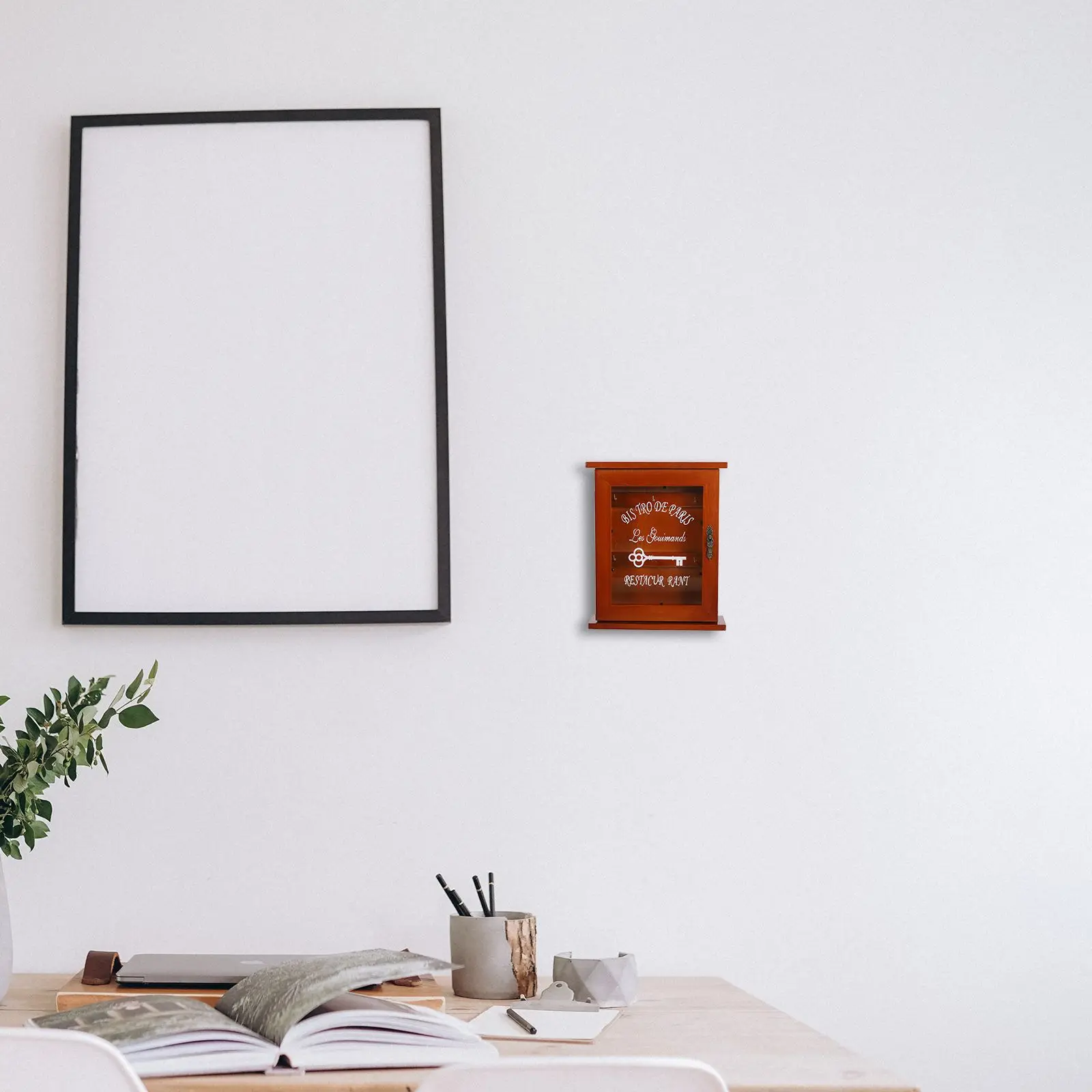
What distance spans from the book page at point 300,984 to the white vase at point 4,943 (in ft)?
1.21

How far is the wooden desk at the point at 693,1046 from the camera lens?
938mm

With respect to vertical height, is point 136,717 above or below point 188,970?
above

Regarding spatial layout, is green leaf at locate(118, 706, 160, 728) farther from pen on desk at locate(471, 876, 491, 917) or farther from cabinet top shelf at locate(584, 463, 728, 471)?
cabinet top shelf at locate(584, 463, 728, 471)

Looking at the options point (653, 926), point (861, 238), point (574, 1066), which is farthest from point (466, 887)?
point (861, 238)

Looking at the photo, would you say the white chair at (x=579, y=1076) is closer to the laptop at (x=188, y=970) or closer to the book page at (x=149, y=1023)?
the book page at (x=149, y=1023)

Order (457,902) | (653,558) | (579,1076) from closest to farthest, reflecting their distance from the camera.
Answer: (579,1076), (457,902), (653,558)

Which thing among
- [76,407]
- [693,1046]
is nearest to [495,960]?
[693,1046]

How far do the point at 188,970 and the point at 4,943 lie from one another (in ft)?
0.83

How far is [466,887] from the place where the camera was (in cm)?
149

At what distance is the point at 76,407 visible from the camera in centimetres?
152

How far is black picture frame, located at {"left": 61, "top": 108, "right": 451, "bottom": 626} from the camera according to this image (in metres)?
1.50

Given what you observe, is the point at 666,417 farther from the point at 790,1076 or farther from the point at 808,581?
the point at 790,1076

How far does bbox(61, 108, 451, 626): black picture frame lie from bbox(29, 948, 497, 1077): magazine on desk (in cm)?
55

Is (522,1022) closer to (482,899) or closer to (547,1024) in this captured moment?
(547,1024)
